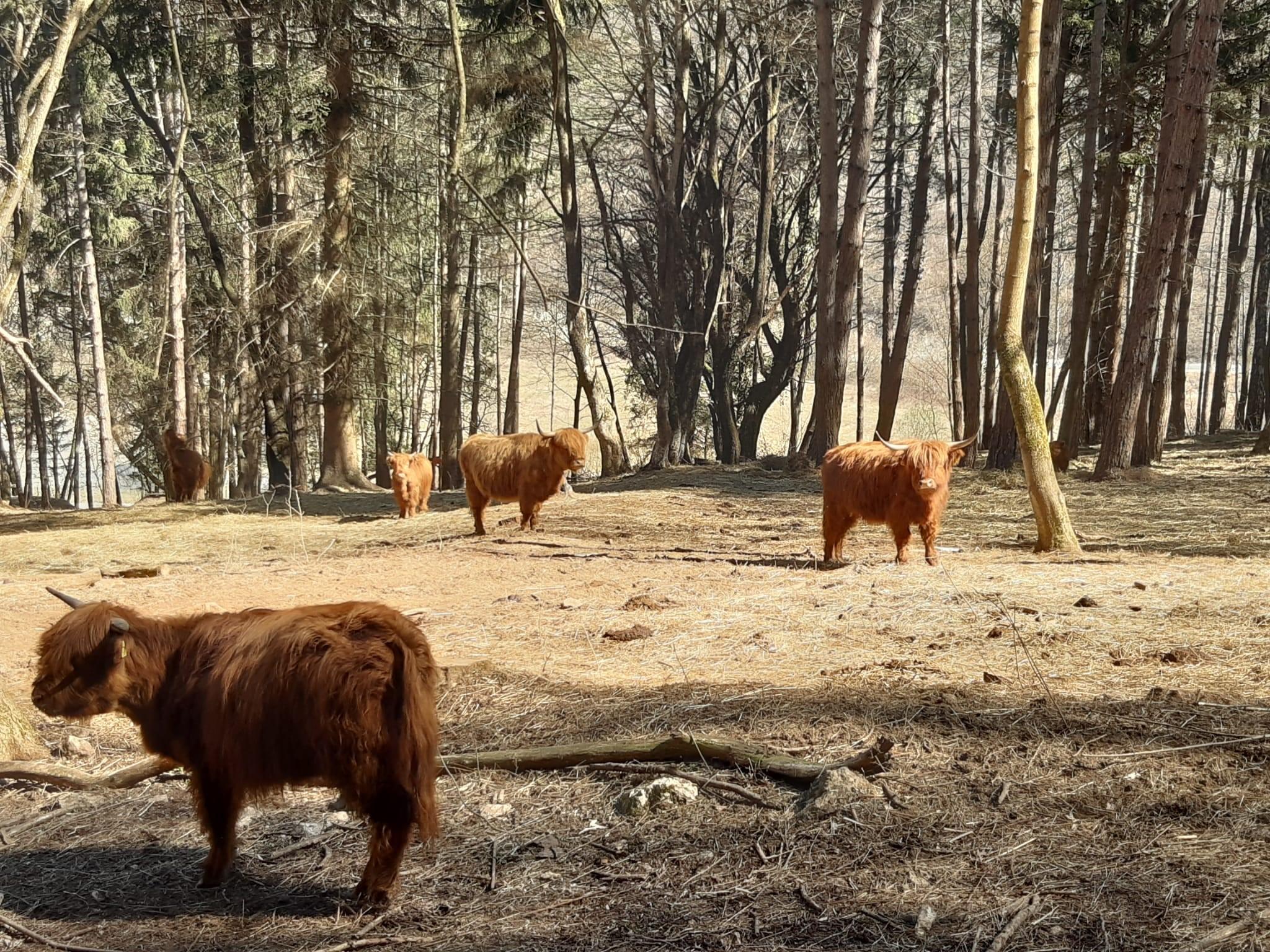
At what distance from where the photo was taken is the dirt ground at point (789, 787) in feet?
12.5

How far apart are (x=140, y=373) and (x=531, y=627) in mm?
25249

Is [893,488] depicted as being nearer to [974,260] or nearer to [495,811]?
[495,811]

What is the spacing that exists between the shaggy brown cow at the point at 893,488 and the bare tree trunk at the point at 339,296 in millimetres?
12192

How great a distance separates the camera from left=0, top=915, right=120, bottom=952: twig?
3951 mm

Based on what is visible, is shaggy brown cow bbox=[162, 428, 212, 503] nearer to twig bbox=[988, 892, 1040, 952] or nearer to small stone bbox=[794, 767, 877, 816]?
small stone bbox=[794, 767, 877, 816]

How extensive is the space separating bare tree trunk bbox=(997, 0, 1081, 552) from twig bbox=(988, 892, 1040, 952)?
6997mm

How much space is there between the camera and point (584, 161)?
2845 centimetres

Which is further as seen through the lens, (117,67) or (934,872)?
(117,67)

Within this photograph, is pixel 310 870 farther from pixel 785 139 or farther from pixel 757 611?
pixel 785 139

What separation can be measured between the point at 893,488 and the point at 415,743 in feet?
23.4

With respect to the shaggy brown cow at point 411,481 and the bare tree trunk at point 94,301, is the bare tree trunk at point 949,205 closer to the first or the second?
the shaggy brown cow at point 411,481

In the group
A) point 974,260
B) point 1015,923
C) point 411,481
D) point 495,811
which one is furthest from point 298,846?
point 974,260

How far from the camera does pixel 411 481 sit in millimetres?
17547

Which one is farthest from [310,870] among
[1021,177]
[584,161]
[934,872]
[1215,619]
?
[584,161]
